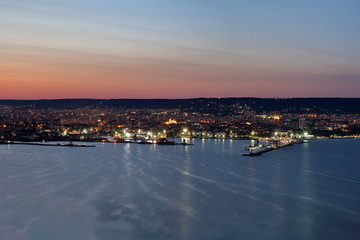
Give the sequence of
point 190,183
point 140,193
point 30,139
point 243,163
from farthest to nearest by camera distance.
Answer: point 30,139 < point 243,163 < point 190,183 < point 140,193

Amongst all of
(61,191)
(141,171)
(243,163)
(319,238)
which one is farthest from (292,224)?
(243,163)

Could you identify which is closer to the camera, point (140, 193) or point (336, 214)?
point (336, 214)

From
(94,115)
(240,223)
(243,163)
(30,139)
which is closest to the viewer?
(240,223)

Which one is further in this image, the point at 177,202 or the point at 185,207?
the point at 177,202

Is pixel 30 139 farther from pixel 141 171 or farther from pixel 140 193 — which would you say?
pixel 140 193

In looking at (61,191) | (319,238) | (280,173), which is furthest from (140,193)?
(280,173)

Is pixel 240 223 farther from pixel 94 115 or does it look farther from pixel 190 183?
pixel 94 115
